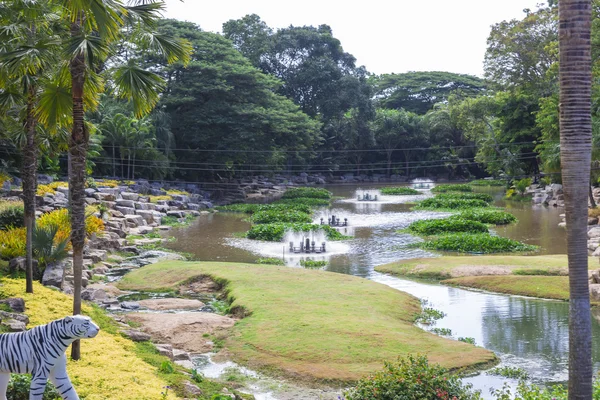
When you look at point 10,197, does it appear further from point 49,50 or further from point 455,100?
point 455,100

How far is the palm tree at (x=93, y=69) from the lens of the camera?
1091 centimetres

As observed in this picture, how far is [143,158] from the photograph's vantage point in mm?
50781

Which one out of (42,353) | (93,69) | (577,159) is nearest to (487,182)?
(93,69)

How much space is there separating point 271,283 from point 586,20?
14185 millimetres

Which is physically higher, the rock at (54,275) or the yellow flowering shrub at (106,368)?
the rock at (54,275)

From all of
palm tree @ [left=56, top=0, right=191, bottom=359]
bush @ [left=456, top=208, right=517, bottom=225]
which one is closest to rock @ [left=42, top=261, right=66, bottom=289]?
palm tree @ [left=56, top=0, right=191, bottom=359]

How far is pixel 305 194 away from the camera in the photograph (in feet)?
190

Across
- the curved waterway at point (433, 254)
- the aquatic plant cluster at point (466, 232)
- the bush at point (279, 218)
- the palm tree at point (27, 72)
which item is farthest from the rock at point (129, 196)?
the palm tree at point (27, 72)

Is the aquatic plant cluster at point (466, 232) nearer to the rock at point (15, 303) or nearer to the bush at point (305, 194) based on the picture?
the bush at point (305, 194)

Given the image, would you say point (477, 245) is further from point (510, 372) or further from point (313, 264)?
point (510, 372)

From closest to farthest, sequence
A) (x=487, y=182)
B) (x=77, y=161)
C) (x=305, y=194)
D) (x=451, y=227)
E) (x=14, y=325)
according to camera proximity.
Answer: (x=77, y=161) → (x=14, y=325) → (x=451, y=227) → (x=305, y=194) → (x=487, y=182)

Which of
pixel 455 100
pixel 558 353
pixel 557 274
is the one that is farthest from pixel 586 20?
pixel 455 100

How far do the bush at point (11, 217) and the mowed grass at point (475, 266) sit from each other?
43.0 feet

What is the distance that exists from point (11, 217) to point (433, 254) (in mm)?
16926
